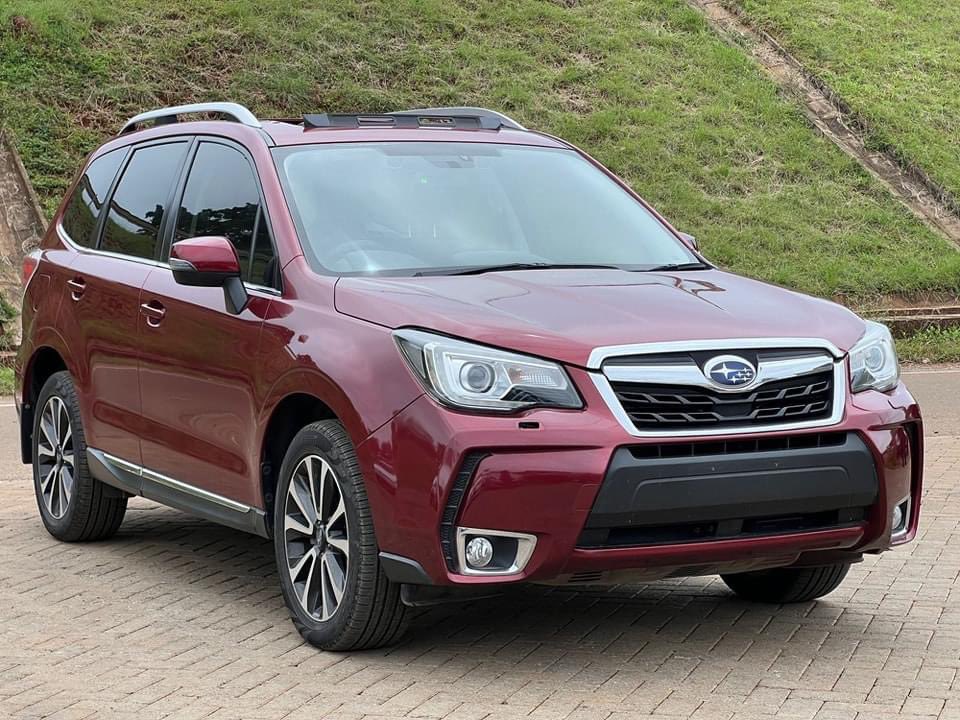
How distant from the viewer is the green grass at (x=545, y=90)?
2000cm

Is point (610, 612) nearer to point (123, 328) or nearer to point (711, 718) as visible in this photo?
point (711, 718)

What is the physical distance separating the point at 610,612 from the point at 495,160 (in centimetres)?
194

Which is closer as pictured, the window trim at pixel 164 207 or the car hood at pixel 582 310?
the car hood at pixel 582 310

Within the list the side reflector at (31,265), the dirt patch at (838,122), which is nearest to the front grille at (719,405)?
the side reflector at (31,265)

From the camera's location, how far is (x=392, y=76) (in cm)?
2373

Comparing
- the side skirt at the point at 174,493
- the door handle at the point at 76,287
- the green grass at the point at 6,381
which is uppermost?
the door handle at the point at 76,287

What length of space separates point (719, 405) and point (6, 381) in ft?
36.6

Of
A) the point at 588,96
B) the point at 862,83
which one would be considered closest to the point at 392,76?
the point at 588,96

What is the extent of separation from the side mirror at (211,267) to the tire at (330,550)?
0.73 m

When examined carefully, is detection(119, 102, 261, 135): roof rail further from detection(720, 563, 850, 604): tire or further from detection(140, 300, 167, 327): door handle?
detection(720, 563, 850, 604): tire

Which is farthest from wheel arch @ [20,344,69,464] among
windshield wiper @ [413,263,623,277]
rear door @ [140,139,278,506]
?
windshield wiper @ [413,263,623,277]

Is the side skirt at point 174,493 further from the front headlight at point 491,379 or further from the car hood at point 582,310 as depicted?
the front headlight at point 491,379

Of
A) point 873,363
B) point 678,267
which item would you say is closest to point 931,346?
point 678,267

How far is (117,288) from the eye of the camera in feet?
22.9
